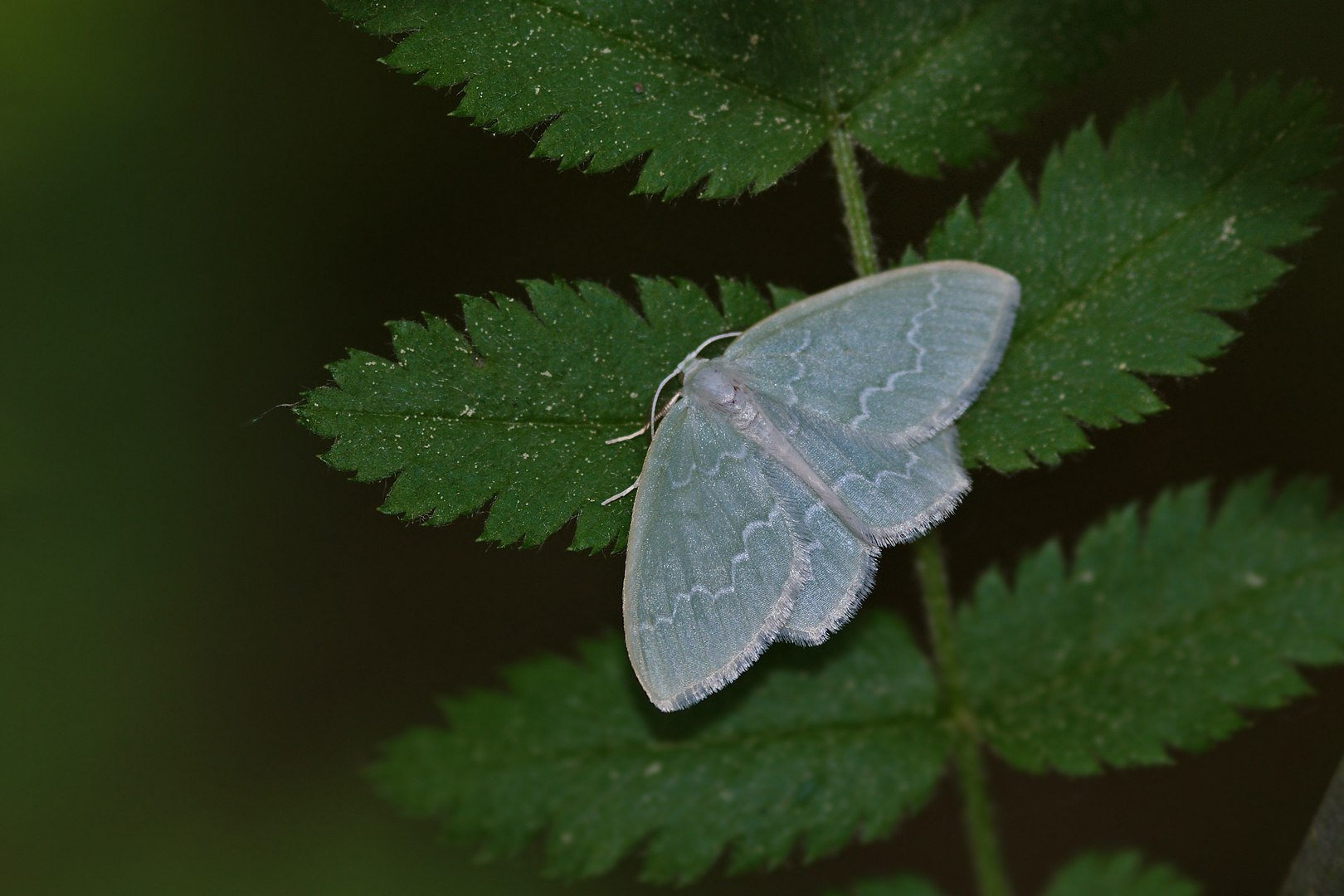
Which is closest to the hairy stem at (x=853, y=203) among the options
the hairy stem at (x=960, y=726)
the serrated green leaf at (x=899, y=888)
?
the hairy stem at (x=960, y=726)

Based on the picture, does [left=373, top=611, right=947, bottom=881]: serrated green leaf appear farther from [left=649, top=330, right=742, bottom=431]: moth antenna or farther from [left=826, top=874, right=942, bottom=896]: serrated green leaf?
[left=649, top=330, right=742, bottom=431]: moth antenna

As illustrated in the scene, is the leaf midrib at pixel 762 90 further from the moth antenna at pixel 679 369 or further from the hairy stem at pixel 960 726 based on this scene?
the hairy stem at pixel 960 726

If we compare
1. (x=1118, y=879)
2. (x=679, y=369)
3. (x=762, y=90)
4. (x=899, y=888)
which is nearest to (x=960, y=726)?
(x=899, y=888)

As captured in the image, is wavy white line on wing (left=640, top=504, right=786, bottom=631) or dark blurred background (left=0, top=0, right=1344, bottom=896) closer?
wavy white line on wing (left=640, top=504, right=786, bottom=631)

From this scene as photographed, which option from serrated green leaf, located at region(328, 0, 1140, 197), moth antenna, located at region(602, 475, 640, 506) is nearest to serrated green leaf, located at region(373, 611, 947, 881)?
moth antenna, located at region(602, 475, 640, 506)

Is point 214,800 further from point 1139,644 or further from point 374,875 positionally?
point 1139,644

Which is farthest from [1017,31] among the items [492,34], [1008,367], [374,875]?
[374,875]

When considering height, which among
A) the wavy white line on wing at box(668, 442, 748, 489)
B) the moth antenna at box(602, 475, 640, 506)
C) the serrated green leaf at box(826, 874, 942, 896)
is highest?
the moth antenna at box(602, 475, 640, 506)
